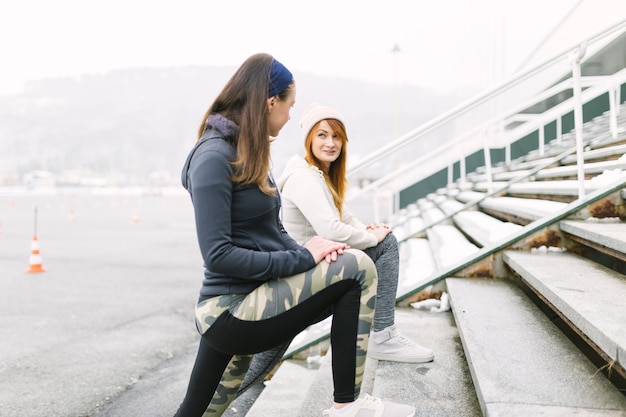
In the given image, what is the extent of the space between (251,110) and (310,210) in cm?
72

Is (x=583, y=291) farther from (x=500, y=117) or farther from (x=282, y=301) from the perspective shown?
(x=500, y=117)

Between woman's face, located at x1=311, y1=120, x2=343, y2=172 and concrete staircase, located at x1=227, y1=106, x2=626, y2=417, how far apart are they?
1018mm

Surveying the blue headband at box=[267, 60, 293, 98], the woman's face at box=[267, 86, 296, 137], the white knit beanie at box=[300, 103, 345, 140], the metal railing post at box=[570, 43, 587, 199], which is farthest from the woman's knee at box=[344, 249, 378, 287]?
the metal railing post at box=[570, 43, 587, 199]

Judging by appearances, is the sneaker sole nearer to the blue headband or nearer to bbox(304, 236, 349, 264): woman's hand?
bbox(304, 236, 349, 264): woman's hand

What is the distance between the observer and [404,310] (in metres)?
3.21

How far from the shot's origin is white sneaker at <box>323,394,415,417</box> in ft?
5.83

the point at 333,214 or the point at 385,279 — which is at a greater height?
the point at 333,214

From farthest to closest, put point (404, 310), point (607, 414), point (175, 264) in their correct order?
point (175, 264) → point (404, 310) → point (607, 414)

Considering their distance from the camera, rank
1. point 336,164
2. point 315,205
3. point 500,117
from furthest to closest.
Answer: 1. point 500,117
2. point 336,164
3. point 315,205

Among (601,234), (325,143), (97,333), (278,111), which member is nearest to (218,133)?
(278,111)

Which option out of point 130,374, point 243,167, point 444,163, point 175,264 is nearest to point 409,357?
point 243,167

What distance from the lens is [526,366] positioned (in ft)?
6.39

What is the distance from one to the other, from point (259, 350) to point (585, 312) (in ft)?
3.86

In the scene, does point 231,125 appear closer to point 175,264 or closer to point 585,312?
point 585,312
